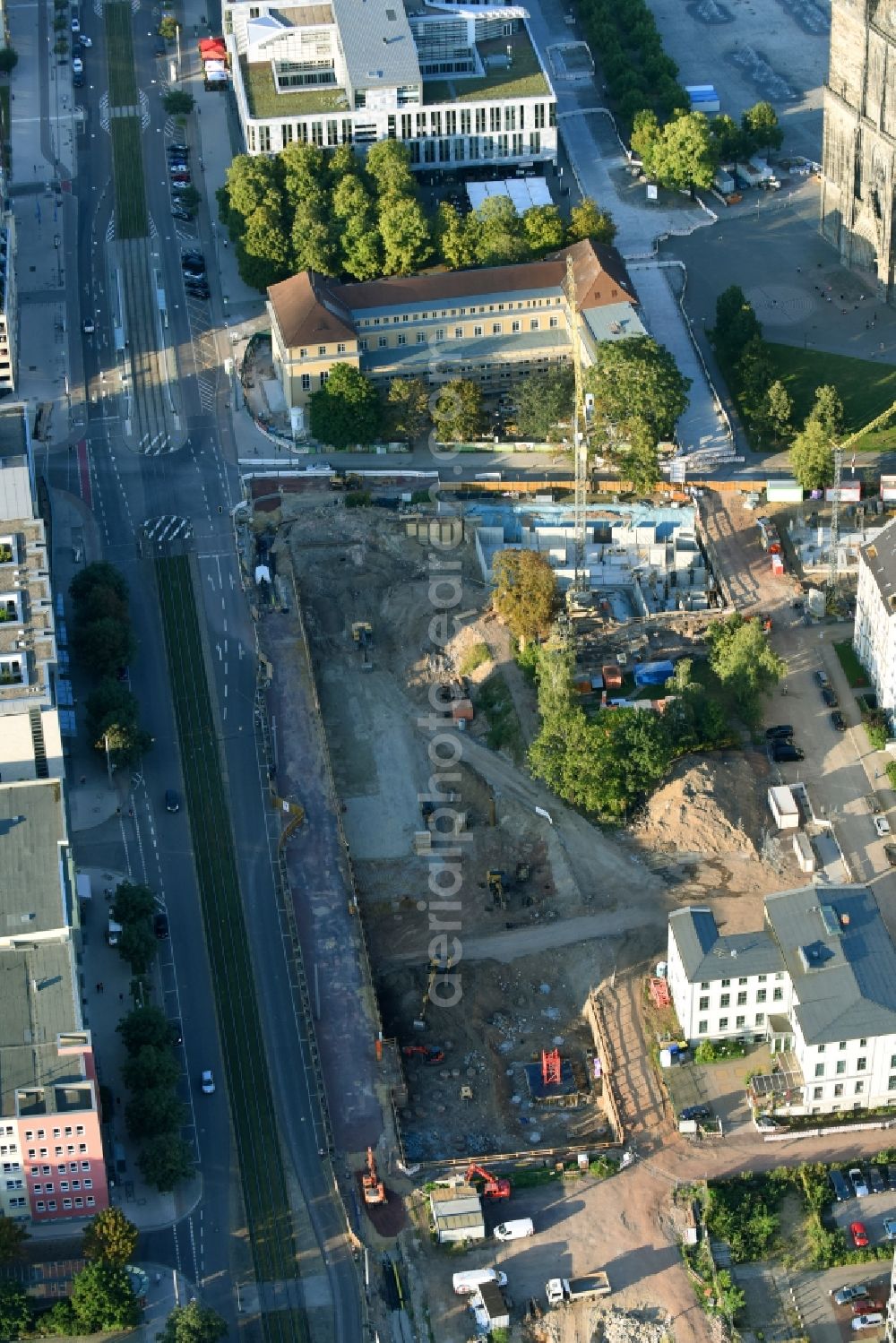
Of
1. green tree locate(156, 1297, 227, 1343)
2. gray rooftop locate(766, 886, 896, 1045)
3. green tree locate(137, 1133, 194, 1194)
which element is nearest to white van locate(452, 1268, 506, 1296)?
green tree locate(156, 1297, 227, 1343)

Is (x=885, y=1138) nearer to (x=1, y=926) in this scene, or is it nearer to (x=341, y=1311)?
(x=341, y=1311)

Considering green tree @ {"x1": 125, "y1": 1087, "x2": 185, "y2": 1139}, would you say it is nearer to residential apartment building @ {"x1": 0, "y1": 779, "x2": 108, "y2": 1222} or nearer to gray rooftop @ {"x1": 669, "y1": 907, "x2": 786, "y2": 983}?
residential apartment building @ {"x1": 0, "y1": 779, "x2": 108, "y2": 1222}

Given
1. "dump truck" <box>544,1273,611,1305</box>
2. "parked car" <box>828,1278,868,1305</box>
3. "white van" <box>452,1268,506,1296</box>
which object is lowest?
"parked car" <box>828,1278,868,1305</box>

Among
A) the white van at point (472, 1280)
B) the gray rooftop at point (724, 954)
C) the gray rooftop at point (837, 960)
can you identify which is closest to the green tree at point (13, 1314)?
the white van at point (472, 1280)

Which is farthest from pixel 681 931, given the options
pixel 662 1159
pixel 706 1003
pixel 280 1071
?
pixel 280 1071

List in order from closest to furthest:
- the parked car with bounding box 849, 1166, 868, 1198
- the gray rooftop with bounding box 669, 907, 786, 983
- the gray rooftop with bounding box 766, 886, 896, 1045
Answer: the parked car with bounding box 849, 1166, 868, 1198 → the gray rooftop with bounding box 766, 886, 896, 1045 → the gray rooftop with bounding box 669, 907, 786, 983

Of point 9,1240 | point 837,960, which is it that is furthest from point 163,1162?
point 837,960
